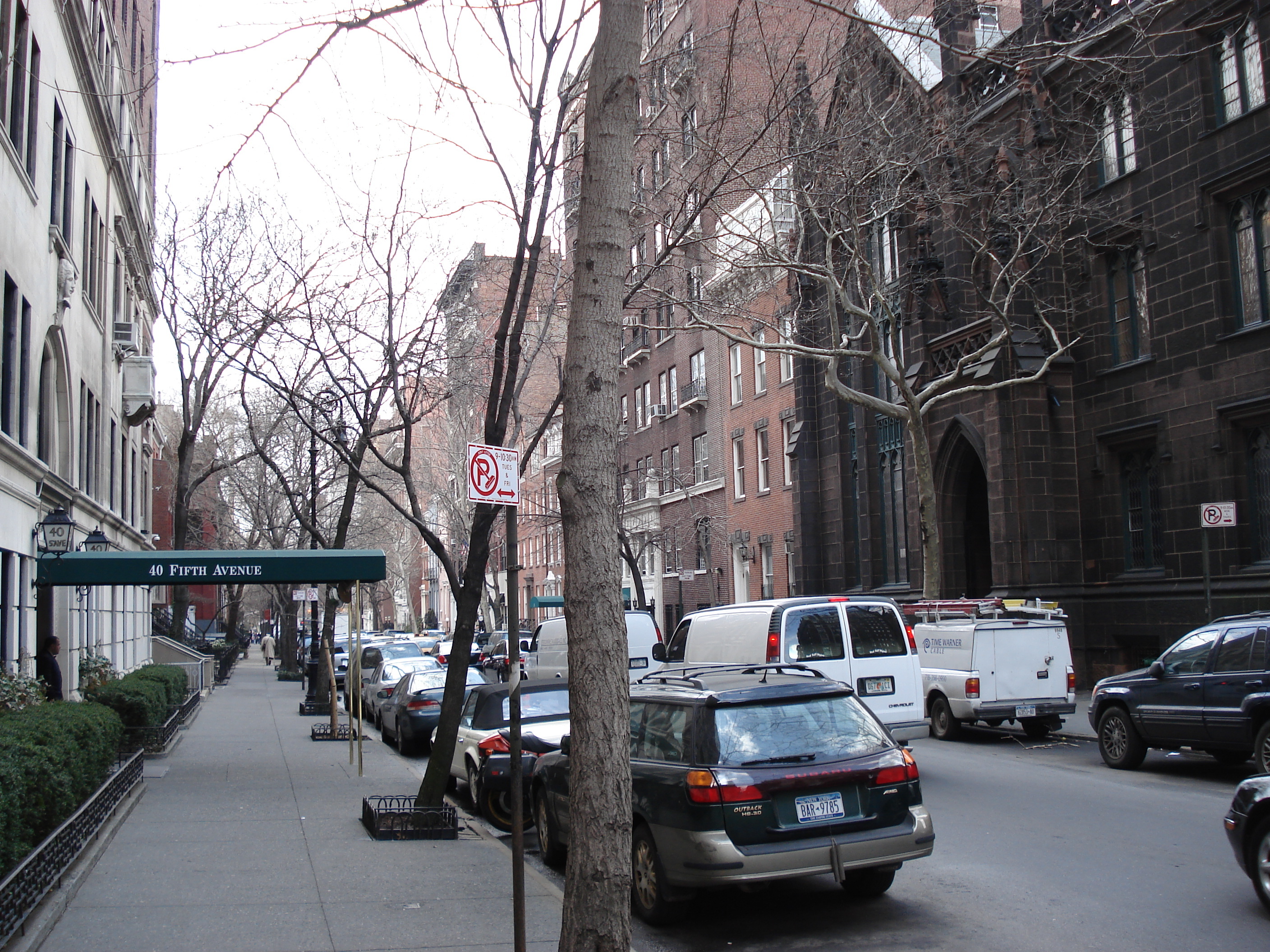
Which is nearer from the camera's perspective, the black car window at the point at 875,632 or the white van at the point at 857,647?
the white van at the point at 857,647

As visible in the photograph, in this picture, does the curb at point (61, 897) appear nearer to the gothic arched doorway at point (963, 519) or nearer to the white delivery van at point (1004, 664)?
the white delivery van at point (1004, 664)

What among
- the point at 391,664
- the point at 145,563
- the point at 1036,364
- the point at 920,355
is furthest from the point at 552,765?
the point at 920,355

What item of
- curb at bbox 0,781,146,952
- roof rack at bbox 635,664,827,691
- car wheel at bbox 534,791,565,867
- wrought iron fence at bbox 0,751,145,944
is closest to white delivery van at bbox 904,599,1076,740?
roof rack at bbox 635,664,827,691

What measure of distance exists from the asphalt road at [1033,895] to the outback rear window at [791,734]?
3.73 ft

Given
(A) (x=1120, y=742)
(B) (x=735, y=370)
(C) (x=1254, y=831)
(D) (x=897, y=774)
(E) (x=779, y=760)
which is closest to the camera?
(C) (x=1254, y=831)

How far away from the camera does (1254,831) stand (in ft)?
24.0

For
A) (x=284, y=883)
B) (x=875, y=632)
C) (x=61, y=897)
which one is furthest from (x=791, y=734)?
(x=875, y=632)

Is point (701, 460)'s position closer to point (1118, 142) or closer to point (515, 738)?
point (1118, 142)

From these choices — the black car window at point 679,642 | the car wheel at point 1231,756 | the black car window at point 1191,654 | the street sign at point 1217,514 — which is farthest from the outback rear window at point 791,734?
the street sign at point 1217,514

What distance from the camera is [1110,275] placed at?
2586 cm

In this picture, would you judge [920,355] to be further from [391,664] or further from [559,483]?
[559,483]

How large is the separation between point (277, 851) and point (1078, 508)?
70.7 ft

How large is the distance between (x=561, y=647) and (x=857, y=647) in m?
12.5

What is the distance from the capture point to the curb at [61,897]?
6590 mm
